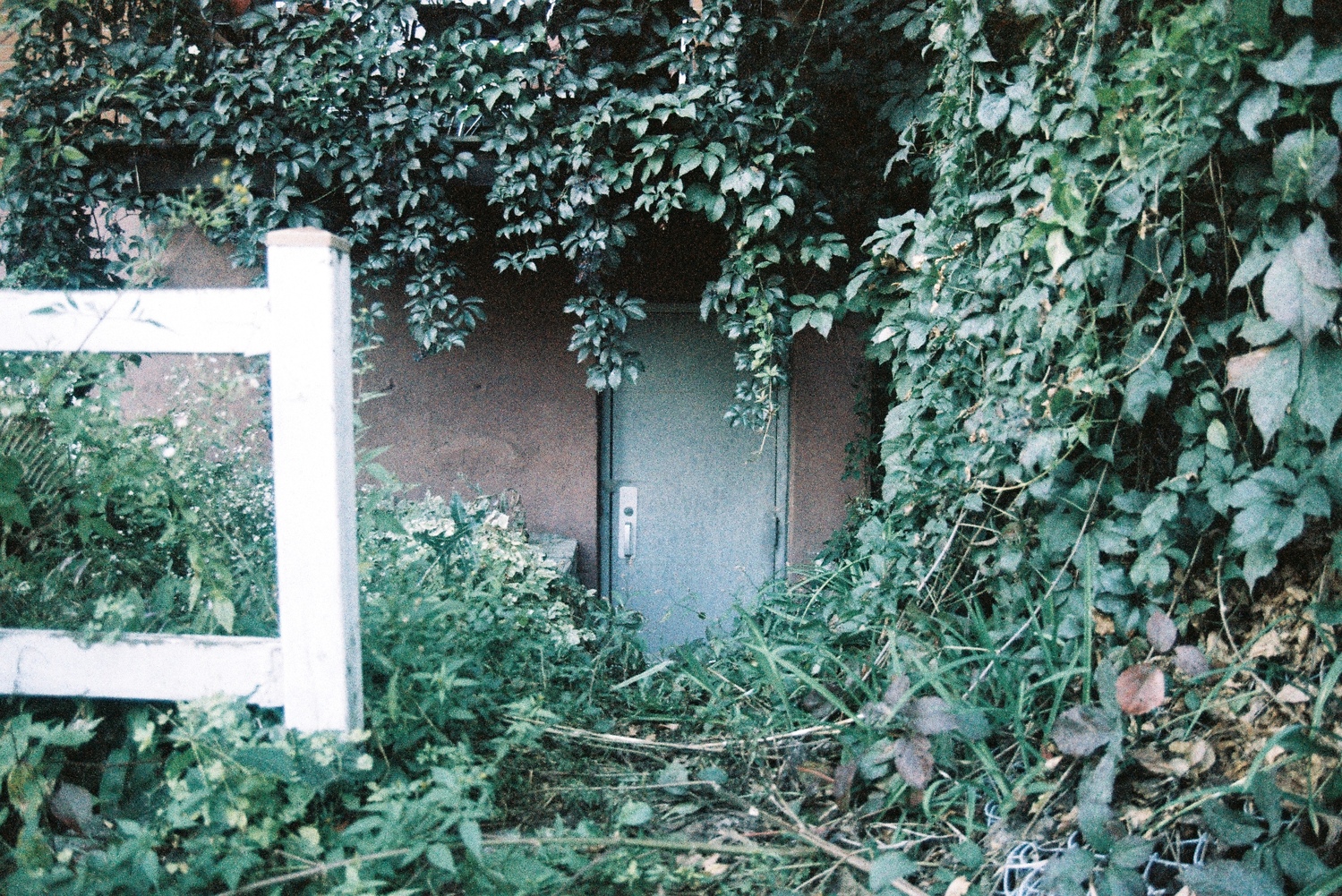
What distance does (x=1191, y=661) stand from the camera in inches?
69.1

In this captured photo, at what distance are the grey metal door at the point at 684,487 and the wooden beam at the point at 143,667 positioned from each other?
2852 millimetres

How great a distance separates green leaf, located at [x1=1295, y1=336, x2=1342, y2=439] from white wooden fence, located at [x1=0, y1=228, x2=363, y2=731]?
6.18ft

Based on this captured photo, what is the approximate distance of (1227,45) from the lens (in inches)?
60.8

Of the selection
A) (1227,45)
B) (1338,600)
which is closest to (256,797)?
(1338,600)

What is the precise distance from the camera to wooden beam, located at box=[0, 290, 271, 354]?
65.2 inches

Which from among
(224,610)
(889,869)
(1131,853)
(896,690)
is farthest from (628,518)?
(1131,853)

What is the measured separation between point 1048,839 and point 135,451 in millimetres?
2297

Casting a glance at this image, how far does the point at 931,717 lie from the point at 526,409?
119 inches

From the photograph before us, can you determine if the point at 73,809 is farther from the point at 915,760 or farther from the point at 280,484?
the point at 915,760

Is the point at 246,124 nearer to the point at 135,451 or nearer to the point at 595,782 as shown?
the point at 135,451

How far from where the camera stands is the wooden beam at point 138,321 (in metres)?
1.66

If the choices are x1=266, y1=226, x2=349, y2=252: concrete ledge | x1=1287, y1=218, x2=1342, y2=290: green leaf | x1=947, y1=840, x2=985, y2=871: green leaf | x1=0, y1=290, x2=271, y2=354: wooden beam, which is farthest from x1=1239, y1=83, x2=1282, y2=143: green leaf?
x1=0, y1=290, x2=271, y2=354: wooden beam

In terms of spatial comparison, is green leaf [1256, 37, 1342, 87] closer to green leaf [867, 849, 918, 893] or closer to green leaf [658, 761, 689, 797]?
green leaf [867, 849, 918, 893]

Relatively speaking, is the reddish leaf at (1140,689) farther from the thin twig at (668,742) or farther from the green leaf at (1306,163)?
the green leaf at (1306,163)
